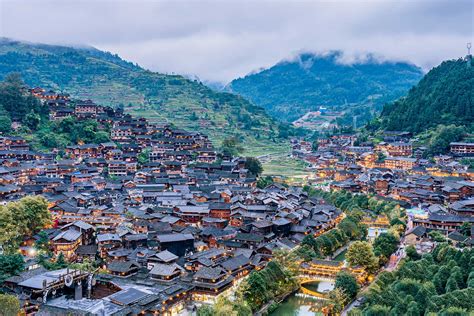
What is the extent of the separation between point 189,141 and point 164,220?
1022 inches

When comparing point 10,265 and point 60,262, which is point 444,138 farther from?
point 10,265

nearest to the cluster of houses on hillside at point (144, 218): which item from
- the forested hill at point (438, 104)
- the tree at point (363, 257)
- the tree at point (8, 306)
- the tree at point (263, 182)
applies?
the tree at point (263, 182)

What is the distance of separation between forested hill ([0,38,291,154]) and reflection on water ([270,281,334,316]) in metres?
49.1

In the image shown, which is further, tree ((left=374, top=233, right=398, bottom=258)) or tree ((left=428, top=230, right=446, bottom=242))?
tree ((left=428, top=230, right=446, bottom=242))

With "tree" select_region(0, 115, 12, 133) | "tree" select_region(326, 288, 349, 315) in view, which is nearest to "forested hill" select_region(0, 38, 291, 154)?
"tree" select_region(0, 115, 12, 133)

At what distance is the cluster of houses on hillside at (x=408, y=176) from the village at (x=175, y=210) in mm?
146

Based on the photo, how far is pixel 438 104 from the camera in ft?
231

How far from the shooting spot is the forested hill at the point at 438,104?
67.0 metres

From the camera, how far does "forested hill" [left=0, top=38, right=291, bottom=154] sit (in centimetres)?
8662

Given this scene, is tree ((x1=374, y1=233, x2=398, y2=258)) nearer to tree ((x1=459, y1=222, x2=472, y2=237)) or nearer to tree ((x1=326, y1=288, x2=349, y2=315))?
tree ((x1=459, y1=222, x2=472, y2=237))

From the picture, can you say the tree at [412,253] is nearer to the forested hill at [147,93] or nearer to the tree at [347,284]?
the tree at [347,284]

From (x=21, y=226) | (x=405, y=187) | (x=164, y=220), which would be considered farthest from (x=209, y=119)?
(x=21, y=226)

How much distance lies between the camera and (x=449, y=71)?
3174 inches

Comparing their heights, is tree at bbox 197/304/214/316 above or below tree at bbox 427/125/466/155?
below
